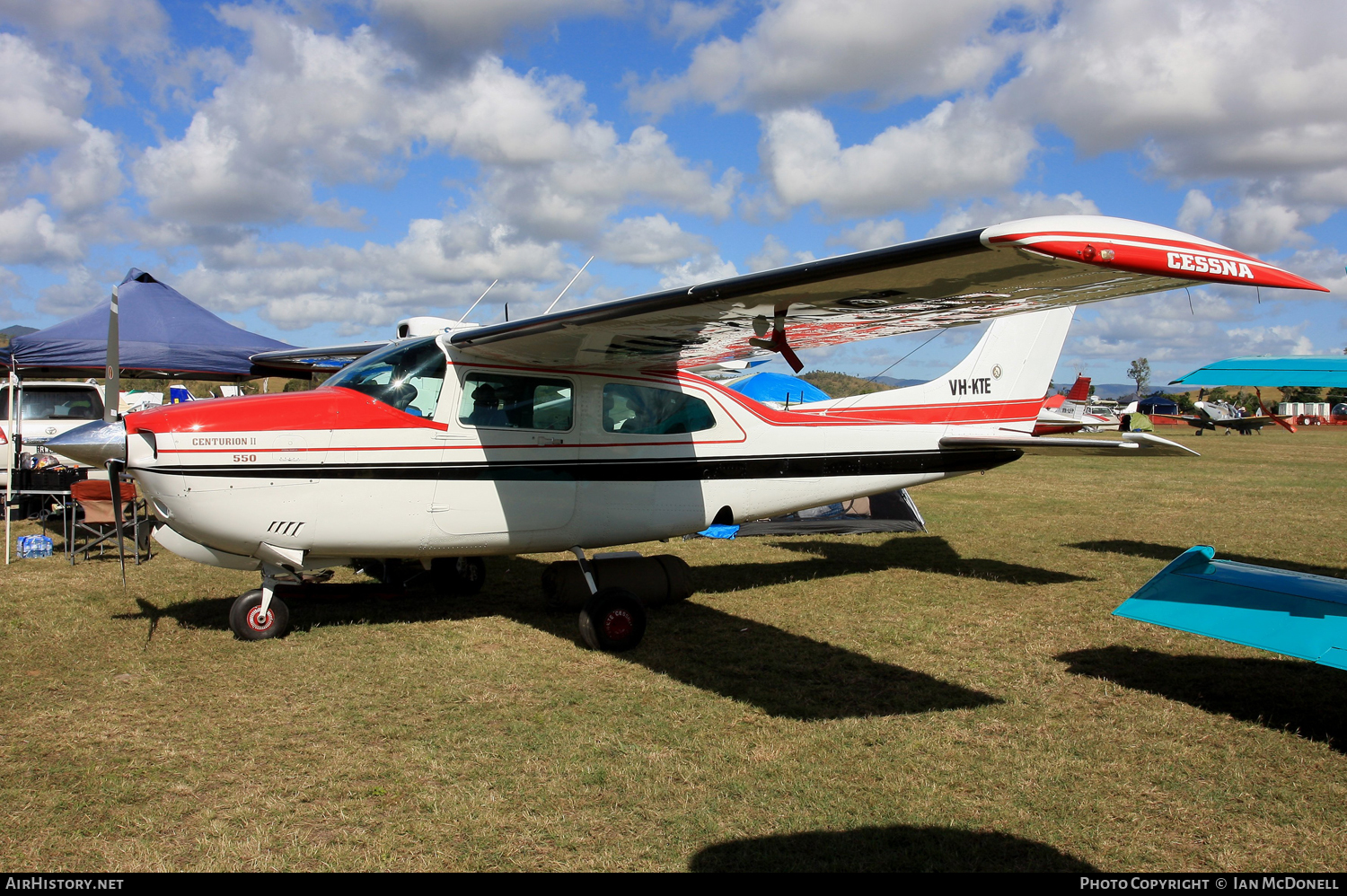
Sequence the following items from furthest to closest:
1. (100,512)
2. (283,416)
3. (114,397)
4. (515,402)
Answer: (100,512) < (515,402) < (114,397) < (283,416)

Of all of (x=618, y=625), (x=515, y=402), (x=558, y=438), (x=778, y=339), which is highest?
(x=778, y=339)

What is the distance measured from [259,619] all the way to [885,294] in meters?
5.15

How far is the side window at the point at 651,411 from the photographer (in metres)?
6.83

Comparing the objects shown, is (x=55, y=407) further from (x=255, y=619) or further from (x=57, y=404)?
(x=255, y=619)

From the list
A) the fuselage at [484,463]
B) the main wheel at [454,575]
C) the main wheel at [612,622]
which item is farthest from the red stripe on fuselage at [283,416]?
the main wheel at [454,575]

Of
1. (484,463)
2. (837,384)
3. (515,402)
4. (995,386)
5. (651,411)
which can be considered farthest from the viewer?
(837,384)

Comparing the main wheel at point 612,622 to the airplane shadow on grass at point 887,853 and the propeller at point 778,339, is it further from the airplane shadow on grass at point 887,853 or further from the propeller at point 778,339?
the airplane shadow on grass at point 887,853

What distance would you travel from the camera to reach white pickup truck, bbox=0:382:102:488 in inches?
514

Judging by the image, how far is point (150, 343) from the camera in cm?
1290

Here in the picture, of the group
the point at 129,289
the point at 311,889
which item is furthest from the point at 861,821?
the point at 129,289

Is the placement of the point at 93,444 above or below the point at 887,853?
above

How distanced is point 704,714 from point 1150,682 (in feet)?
9.81

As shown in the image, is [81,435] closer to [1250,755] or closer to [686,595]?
[686,595]

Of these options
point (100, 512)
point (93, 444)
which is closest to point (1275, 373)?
point (93, 444)
